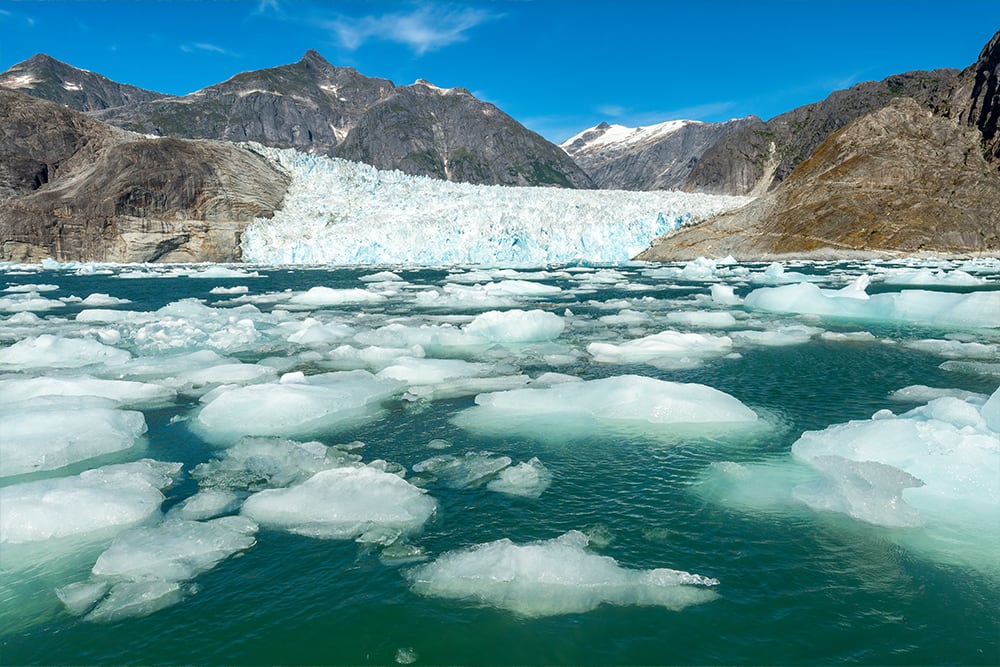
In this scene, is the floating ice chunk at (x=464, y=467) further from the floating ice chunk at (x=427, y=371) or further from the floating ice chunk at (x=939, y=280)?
the floating ice chunk at (x=939, y=280)

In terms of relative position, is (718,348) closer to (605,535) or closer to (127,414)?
(605,535)

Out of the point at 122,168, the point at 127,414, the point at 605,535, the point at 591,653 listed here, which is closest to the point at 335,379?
the point at 127,414

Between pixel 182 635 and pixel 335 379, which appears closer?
pixel 182 635

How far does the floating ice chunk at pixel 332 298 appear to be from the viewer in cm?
2320

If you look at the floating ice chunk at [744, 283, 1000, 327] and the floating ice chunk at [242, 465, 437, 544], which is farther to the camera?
the floating ice chunk at [744, 283, 1000, 327]

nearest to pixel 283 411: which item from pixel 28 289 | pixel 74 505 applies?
pixel 74 505

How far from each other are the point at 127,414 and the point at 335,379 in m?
3.10

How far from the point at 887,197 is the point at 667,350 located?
48960 mm

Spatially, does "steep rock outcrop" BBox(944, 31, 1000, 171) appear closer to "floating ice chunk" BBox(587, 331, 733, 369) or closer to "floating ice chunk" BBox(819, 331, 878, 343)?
"floating ice chunk" BBox(819, 331, 878, 343)

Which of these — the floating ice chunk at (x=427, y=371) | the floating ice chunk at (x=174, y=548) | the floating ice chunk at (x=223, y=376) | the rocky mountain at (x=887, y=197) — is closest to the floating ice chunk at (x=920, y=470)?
the floating ice chunk at (x=174, y=548)

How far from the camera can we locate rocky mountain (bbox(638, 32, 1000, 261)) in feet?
159

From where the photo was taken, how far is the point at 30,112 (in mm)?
65062

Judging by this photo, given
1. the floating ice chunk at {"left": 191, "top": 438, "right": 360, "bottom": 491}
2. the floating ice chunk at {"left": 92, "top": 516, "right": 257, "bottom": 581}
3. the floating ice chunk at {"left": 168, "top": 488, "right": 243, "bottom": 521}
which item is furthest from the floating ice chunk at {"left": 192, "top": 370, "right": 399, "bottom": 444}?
the floating ice chunk at {"left": 92, "top": 516, "right": 257, "bottom": 581}

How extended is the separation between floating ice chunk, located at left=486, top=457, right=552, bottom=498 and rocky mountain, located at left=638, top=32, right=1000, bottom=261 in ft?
146
